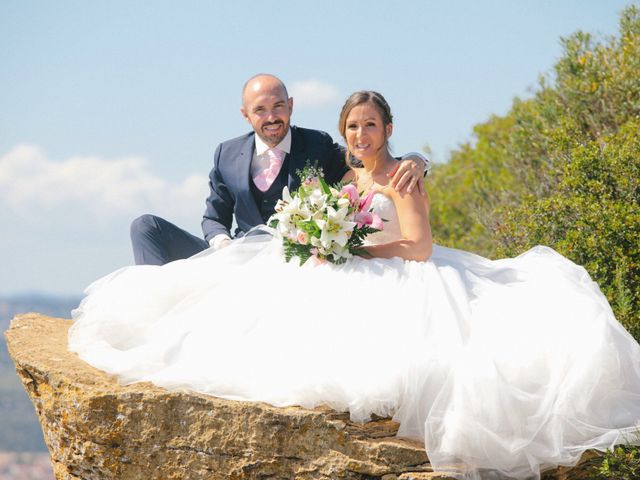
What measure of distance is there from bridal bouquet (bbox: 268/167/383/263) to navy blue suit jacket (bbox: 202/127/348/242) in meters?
1.18

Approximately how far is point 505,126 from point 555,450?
14.9m

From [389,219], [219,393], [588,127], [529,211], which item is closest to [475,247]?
[588,127]

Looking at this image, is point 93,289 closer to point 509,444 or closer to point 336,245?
point 336,245

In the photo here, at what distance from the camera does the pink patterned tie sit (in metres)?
6.80

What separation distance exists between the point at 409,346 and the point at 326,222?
99 centimetres

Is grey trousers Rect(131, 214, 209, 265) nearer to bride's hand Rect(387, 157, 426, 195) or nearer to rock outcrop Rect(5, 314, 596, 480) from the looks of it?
rock outcrop Rect(5, 314, 596, 480)

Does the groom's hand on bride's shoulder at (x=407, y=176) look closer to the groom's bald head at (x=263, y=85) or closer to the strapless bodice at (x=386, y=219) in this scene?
the strapless bodice at (x=386, y=219)

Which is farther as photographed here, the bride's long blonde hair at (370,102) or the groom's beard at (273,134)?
the groom's beard at (273,134)

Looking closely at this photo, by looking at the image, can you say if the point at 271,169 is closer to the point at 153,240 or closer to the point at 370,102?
the point at 153,240

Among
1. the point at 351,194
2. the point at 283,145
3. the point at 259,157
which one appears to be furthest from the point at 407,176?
the point at 259,157

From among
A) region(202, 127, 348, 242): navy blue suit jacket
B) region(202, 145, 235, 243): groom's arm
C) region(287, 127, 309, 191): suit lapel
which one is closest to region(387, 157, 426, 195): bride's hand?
region(202, 127, 348, 242): navy blue suit jacket

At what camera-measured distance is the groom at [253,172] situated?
6.57 m

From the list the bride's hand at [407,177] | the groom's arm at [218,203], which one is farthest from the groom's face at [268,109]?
the bride's hand at [407,177]

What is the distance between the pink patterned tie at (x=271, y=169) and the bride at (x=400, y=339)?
1.01 meters
